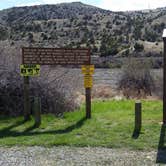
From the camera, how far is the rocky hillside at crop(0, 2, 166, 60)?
58.8 meters

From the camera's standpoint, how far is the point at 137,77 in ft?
94.7

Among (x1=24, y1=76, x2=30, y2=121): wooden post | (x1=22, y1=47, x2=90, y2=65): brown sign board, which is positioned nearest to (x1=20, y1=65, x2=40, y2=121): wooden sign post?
(x1=24, y1=76, x2=30, y2=121): wooden post

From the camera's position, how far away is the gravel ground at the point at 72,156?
870cm

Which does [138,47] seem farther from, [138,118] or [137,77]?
[138,118]

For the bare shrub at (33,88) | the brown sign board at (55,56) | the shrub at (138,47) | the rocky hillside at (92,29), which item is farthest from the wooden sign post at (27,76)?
the shrub at (138,47)

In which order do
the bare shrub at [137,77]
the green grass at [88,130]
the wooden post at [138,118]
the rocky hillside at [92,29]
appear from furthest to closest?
the rocky hillside at [92,29] → the bare shrub at [137,77] → the wooden post at [138,118] → the green grass at [88,130]

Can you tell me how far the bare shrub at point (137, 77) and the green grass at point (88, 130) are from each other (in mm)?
13261

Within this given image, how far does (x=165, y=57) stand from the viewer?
463 inches

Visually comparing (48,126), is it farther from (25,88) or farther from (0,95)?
(0,95)

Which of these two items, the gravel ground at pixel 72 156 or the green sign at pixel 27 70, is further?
the green sign at pixel 27 70

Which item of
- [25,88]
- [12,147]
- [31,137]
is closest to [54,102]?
[25,88]

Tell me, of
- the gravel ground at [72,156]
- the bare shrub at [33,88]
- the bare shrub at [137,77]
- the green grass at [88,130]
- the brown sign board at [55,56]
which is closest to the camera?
the gravel ground at [72,156]

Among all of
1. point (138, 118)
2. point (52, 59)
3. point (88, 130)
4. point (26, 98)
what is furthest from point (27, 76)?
point (138, 118)

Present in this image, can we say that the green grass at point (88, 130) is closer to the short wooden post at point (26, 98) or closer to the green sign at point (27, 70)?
the short wooden post at point (26, 98)
